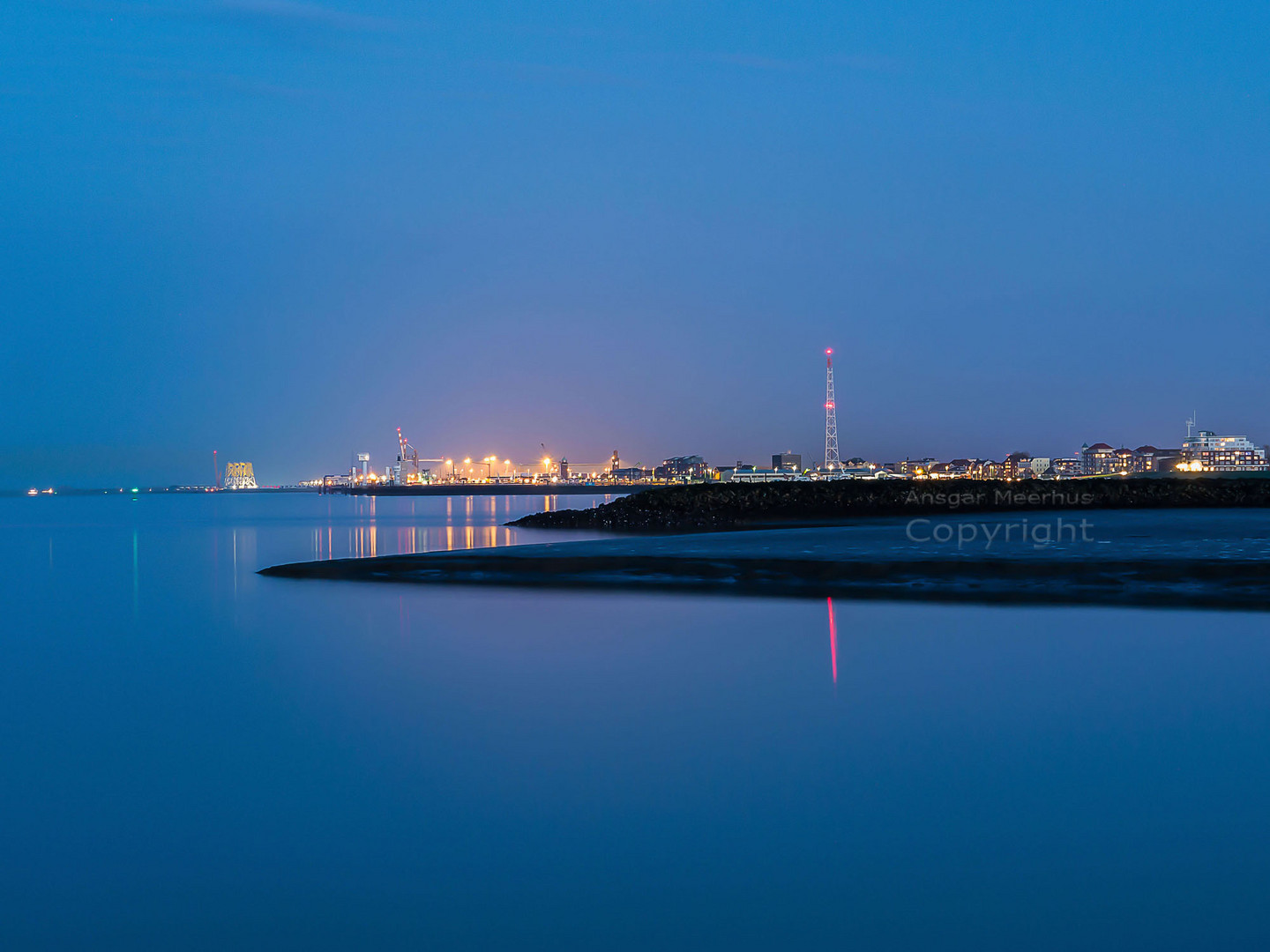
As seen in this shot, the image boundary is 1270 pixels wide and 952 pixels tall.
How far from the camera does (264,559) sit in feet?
111

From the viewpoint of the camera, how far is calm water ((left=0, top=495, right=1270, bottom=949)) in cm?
513

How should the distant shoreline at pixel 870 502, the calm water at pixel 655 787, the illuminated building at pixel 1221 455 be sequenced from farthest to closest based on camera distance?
the illuminated building at pixel 1221 455, the distant shoreline at pixel 870 502, the calm water at pixel 655 787

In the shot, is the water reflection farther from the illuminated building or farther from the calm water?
the illuminated building

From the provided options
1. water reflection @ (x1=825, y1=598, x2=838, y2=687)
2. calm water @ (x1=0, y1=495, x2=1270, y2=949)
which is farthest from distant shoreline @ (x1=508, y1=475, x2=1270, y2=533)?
calm water @ (x1=0, y1=495, x2=1270, y2=949)

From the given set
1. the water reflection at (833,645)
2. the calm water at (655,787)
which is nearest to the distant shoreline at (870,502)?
the water reflection at (833,645)

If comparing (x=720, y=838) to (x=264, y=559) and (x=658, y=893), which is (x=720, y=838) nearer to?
(x=658, y=893)

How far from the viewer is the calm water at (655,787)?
513cm

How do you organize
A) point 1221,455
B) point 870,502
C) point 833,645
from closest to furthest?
point 833,645 < point 870,502 < point 1221,455

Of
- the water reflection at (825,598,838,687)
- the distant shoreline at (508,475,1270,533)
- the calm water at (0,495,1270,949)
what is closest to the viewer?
the calm water at (0,495,1270,949)

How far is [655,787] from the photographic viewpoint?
7.29 metres

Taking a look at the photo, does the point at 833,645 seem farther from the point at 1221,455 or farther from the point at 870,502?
the point at 1221,455

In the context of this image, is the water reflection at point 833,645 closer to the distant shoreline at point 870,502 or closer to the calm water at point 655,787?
the calm water at point 655,787

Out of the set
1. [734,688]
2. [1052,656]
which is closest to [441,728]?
[734,688]

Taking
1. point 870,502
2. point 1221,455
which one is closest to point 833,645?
point 870,502
